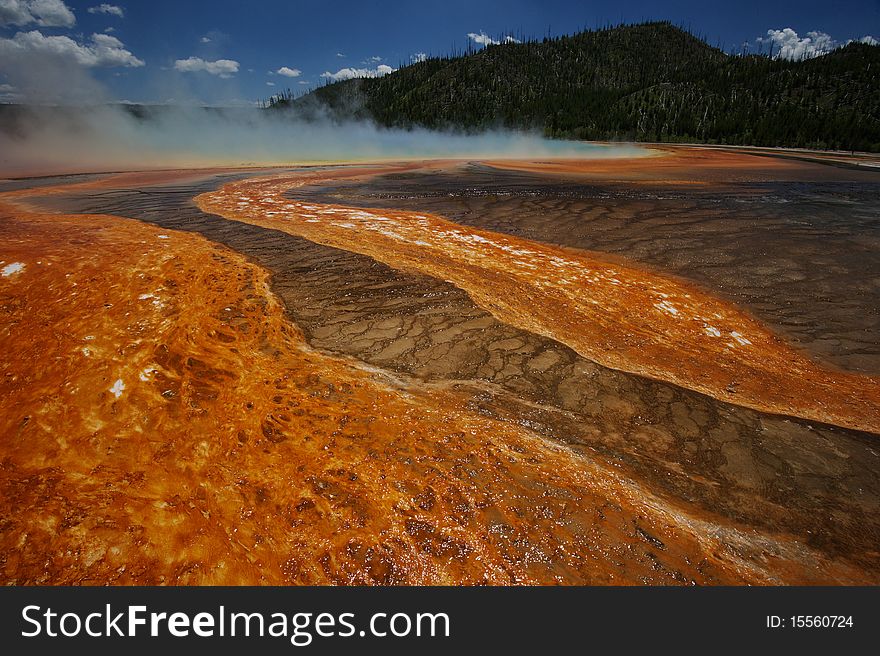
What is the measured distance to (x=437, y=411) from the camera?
3510 millimetres

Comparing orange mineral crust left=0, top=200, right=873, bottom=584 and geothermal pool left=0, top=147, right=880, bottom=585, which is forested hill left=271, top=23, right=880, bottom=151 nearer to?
geothermal pool left=0, top=147, right=880, bottom=585

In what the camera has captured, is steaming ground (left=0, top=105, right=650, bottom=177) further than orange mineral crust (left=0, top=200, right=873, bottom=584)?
Yes

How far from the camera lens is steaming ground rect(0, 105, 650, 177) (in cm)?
3288

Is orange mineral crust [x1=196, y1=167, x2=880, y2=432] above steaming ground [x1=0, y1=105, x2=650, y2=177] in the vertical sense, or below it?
below

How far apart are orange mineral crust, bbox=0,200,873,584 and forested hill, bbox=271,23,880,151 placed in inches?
2204

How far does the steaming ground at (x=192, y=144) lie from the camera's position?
32875mm

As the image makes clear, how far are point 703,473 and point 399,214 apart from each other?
872 cm

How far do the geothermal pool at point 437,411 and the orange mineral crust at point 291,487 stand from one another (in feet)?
0.05

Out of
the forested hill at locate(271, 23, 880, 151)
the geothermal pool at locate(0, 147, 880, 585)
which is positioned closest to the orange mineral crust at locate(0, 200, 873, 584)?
the geothermal pool at locate(0, 147, 880, 585)

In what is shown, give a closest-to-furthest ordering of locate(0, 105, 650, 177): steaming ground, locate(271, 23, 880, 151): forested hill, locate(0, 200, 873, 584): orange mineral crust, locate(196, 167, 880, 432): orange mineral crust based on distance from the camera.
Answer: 1. locate(0, 200, 873, 584): orange mineral crust
2. locate(196, 167, 880, 432): orange mineral crust
3. locate(0, 105, 650, 177): steaming ground
4. locate(271, 23, 880, 151): forested hill

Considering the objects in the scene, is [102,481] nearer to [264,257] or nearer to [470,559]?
[470,559]

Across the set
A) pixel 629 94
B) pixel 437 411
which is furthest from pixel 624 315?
pixel 629 94

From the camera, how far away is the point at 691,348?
4.66 m

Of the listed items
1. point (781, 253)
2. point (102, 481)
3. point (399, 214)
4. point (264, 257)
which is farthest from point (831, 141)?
point (102, 481)
